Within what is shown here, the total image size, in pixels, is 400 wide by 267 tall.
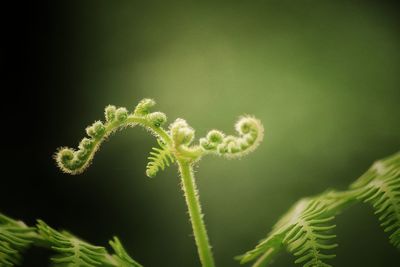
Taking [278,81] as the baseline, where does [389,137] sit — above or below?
below

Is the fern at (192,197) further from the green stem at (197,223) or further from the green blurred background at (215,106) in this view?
the green blurred background at (215,106)

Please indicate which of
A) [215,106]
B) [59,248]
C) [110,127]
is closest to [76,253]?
[59,248]

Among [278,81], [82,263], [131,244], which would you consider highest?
[278,81]

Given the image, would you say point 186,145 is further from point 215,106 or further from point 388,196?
point 215,106

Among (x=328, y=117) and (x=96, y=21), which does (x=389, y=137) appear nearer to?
(x=328, y=117)

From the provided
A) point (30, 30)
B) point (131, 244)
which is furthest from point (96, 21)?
point (131, 244)
